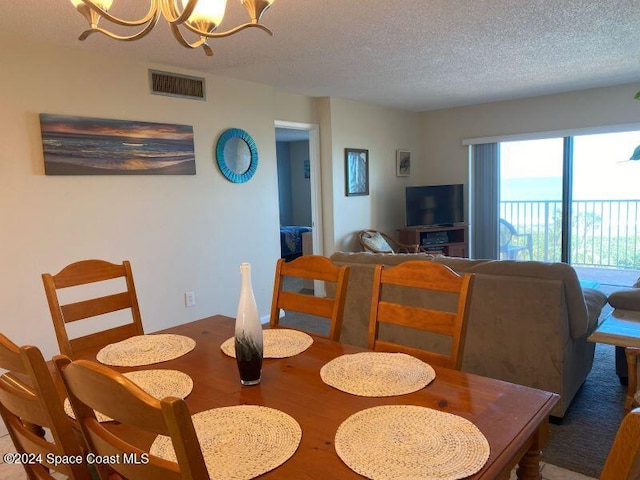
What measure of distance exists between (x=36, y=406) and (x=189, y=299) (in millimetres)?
2988

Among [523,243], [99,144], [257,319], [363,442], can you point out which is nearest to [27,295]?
[99,144]

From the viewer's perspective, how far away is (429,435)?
1079 millimetres

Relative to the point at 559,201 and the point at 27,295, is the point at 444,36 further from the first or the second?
the point at 559,201

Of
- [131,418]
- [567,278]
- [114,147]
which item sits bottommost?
[567,278]

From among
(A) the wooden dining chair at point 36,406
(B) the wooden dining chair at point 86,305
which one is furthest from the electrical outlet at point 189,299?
(A) the wooden dining chair at point 36,406

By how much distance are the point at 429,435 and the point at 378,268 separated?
33.0 inches

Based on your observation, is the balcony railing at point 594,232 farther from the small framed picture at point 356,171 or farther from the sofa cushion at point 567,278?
the sofa cushion at point 567,278

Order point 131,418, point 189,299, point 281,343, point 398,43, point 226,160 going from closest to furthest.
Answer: point 131,418 < point 281,343 < point 398,43 < point 189,299 < point 226,160

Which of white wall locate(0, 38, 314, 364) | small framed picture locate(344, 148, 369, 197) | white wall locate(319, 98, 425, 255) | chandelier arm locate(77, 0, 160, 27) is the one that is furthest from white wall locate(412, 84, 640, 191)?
chandelier arm locate(77, 0, 160, 27)

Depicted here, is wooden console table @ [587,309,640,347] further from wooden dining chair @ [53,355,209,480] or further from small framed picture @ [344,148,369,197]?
small framed picture @ [344,148,369,197]

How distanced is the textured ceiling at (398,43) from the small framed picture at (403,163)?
4.99ft

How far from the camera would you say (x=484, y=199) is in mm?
6414

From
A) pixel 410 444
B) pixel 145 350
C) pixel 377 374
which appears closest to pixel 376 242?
pixel 145 350

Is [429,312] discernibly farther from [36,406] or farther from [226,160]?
[226,160]
